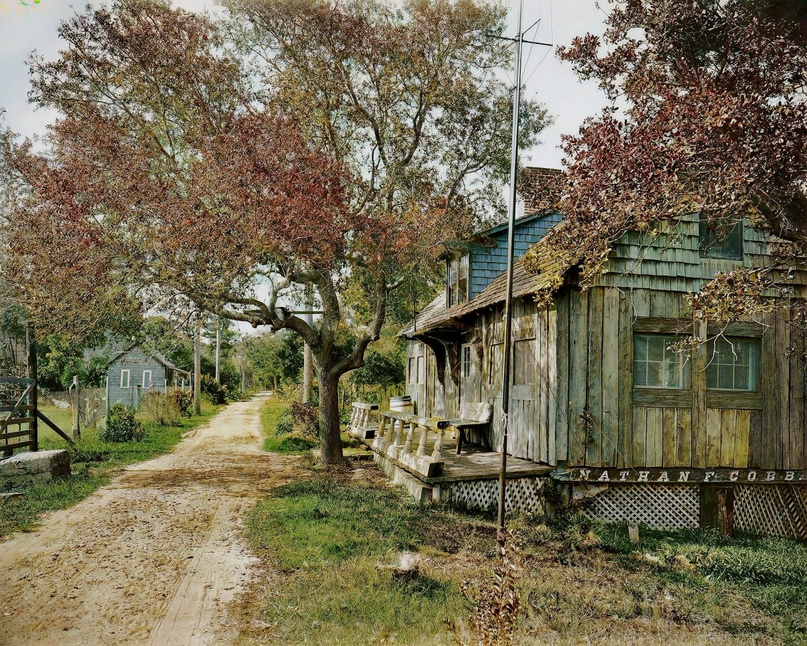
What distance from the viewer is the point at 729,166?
7.17 m

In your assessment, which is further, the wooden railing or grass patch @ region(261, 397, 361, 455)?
grass patch @ region(261, 397, 361, 455)

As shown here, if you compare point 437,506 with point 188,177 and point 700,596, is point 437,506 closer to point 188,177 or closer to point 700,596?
point 700,596

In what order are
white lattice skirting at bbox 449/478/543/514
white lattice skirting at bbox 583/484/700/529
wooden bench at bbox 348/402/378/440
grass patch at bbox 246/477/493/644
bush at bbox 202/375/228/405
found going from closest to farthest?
grass patch at bbox 246/477/493/644, white lattice skirting at bbox 449/478/543/514, white lattice skirting at bbox 583/484/700/529, wooden bench at bbox 348/402/378/440, bush at bbox 202/375/228/405

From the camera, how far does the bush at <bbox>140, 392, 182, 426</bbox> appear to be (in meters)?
26.3

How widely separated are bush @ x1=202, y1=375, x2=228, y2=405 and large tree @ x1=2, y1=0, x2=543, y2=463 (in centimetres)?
2943

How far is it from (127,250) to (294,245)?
3.18 meters

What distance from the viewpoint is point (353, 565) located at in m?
7.50

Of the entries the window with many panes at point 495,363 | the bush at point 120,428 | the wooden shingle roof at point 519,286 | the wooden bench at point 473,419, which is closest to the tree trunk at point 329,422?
the wooden shingle roof at point 519,286

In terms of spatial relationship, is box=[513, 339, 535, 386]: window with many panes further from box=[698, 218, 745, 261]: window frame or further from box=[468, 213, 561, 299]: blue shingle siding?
box=[698, 218, 745, 261]: window frame

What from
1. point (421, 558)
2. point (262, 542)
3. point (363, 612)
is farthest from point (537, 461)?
point (363, 612)

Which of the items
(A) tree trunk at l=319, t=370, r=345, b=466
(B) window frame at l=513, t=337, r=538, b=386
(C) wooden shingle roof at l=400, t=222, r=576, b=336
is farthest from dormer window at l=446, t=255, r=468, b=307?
(A) tree trunk at l=319, t=370, r=345, b=466

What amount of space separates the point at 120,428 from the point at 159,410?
6.67 metres

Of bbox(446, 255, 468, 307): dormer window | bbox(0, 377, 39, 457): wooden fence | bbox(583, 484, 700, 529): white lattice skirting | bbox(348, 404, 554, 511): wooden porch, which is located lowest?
bbox(583, 484, 700, 529): white lattice skirting

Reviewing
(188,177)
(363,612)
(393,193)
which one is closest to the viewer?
(363,612)
